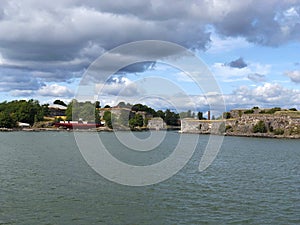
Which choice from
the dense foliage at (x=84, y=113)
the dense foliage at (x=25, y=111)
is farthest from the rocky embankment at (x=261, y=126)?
the dense foliage at (x=25, y=111)

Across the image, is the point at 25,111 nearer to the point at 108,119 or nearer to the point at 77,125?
the point at 77,125

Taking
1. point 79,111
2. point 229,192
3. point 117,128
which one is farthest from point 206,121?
point 229,192

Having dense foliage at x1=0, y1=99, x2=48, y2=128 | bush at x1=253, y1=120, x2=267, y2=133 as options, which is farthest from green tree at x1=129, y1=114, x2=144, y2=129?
bush at x1=253, y1=120, x2=267, y2=133

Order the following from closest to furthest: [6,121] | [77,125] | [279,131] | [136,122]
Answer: [279,131] → [6,121] → [77,125] → [136,122]

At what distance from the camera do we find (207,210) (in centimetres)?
1800

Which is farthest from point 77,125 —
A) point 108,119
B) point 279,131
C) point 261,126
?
point 279,131

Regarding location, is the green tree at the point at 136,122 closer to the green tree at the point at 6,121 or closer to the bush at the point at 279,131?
the green tree at the point at 6,121

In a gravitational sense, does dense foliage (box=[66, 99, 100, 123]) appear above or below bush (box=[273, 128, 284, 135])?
above

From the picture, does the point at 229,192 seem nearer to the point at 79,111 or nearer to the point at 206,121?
the point at 206,121

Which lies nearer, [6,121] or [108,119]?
[6,121]

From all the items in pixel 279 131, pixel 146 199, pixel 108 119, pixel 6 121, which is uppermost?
pixel 108 119

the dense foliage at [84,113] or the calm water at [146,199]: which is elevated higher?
the dense foliage at [84,113]

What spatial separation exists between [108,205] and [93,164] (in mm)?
15416

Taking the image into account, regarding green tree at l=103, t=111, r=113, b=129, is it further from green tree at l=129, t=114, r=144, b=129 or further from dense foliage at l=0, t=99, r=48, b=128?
dense foliage at l=0, t=99, r=48, b=128
